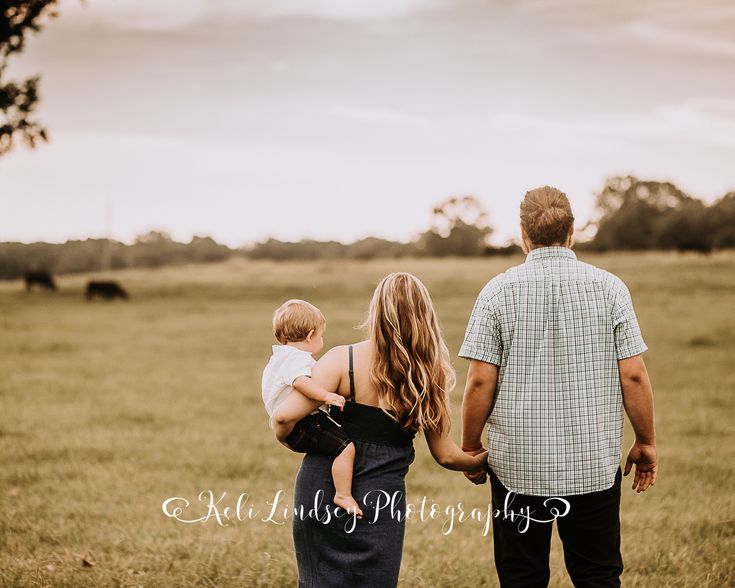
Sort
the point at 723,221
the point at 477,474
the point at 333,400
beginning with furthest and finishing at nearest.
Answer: the point at 723,221 < the point at 477,474 < the point at 333,400

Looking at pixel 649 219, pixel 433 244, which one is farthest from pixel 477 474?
pixel 433 244

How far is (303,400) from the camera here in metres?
3.14

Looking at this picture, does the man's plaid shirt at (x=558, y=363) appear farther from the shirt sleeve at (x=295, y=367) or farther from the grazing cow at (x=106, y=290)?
the grazing cow at (x=106, y=290)

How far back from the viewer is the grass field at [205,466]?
4.95m

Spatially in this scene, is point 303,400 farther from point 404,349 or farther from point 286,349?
point 404,349

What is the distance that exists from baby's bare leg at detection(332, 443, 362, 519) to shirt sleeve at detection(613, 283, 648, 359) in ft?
4.23

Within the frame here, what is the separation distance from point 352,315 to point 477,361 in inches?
963

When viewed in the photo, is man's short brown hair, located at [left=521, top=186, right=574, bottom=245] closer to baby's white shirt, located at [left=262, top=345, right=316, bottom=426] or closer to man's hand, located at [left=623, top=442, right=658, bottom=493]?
man's hand, located at [left=623, top=442, right=658, bottom=493]

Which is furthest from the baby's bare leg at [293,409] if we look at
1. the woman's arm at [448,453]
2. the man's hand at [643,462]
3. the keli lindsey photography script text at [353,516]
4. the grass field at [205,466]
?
the grass field at [205,466]

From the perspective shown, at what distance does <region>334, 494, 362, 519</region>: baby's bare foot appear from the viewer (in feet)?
10.5

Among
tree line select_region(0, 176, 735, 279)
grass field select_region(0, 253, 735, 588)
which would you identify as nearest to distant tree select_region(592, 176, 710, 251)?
tree line select_region(0, 176, 735, 279)

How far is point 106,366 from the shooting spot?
16406 millimetres

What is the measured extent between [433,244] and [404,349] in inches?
3388

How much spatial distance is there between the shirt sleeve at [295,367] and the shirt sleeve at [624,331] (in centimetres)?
138
